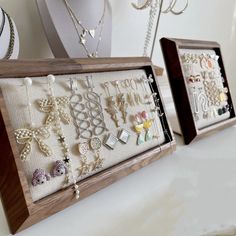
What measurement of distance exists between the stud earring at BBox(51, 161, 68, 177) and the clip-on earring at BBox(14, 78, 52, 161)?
0.01 meters

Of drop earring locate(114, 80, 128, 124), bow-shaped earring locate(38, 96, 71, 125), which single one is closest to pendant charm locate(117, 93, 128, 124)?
drop earring locate(114, 80, 128, 124)

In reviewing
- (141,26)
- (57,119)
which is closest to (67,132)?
(57,119)

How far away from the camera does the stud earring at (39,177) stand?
326mm

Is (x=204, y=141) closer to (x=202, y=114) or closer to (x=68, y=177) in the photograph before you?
(x=202, y=114)

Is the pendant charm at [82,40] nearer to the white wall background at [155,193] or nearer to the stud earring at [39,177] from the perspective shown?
the white wall background at [155,193]

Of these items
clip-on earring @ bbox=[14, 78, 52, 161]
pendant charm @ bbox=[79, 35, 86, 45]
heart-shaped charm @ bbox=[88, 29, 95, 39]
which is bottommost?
clip-on earring @ bbox=[14, 78, 52, 161]

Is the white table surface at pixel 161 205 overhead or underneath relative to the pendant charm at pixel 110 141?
underneath

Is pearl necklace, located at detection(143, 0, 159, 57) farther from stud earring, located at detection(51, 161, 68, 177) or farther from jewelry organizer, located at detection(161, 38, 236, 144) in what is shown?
stud earring, located at detection(51, 161, 68, 177)

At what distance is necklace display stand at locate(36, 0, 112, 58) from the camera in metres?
0.48

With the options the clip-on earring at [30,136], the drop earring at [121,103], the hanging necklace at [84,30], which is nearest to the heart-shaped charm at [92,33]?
the hanging necklace at [84,30]

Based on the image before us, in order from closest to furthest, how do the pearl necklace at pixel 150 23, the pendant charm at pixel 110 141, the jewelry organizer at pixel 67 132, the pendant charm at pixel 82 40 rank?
1. the jewelry organizer at pixel 67 132
2. the pendant charm at pixel 110 141
3. the pendant charm at pixel 82 40
4. the pearl necklace at pixel 150 23

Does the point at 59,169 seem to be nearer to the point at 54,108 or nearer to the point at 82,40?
the point at 54,108

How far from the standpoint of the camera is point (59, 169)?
0.35 metres

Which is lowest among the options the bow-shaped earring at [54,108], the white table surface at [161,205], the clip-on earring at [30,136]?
the white table surface at [161,205]
